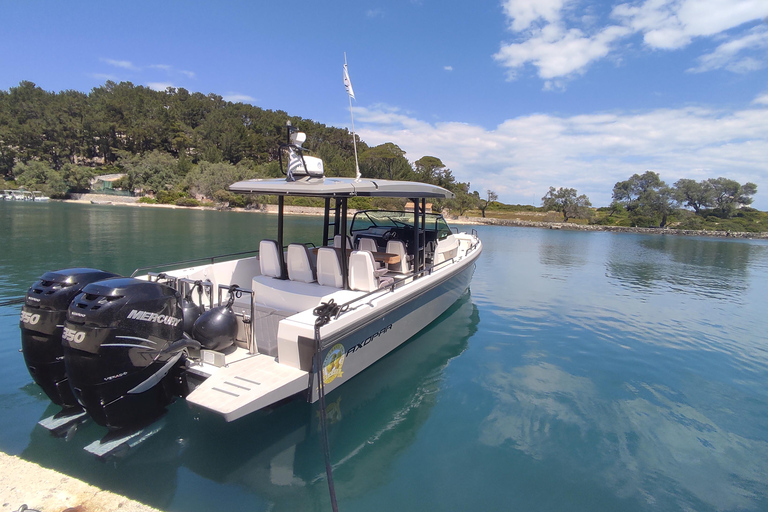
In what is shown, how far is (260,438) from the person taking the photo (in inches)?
157

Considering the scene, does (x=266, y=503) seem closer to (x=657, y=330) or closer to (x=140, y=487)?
(x=140, y=487)

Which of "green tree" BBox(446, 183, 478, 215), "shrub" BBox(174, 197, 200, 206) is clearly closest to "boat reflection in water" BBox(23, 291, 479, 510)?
"shrub" BBox(174, 197, 200, 206)

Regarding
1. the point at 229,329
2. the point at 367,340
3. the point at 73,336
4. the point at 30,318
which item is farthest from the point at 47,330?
the point at 367,340

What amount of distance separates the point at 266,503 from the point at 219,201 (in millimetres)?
60914

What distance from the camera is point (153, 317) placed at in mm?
3361

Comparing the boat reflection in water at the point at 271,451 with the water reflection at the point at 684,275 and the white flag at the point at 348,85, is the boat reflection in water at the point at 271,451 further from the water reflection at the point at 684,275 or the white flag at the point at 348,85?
the water reflection at the point at 684,275

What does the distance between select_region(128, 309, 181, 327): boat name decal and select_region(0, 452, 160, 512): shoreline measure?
117cm

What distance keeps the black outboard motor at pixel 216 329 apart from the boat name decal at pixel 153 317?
0.50 m

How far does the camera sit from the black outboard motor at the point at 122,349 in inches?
120

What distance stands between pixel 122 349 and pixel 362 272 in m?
2.83

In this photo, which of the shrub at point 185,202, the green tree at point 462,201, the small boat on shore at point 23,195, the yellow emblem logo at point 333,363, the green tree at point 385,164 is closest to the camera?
the yellow emblem logo at point 333,363

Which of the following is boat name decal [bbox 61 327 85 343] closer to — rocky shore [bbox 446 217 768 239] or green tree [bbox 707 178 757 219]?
rocky shore [bbox 446 217 768 239]

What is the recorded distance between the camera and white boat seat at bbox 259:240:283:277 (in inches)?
220

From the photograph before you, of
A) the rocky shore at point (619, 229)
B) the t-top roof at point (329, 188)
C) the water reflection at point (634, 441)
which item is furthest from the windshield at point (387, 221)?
the rocky shore at point (619, 229)
